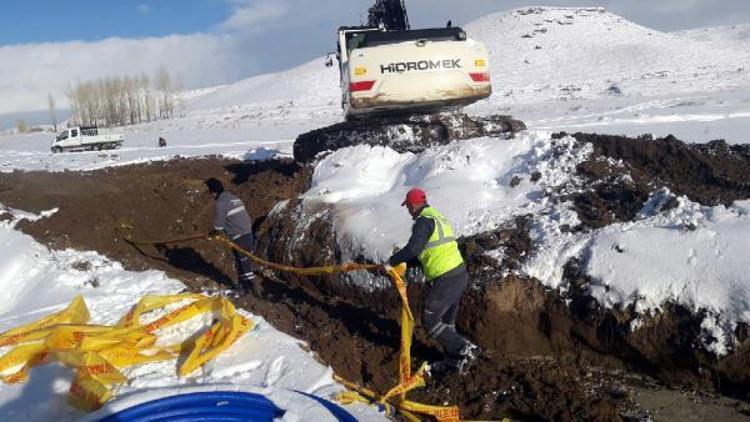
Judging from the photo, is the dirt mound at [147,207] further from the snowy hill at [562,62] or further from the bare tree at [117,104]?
the bare tree at [117,104]

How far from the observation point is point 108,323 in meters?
6.32

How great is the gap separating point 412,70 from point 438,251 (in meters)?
5.71

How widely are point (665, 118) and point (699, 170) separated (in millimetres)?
9628

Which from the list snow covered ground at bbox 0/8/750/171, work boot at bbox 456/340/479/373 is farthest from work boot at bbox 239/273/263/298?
snow covered ground at bbox 0/8/750/171

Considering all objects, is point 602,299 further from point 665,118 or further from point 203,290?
point 665,118

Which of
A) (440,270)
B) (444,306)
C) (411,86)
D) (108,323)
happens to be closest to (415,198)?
(440,270)

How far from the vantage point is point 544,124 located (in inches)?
765

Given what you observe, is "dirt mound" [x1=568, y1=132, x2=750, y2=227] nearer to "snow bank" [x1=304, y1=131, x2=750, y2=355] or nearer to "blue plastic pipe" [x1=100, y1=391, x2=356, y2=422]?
"snow bank" [x1=304, y1=131, x2=750, y2=355]

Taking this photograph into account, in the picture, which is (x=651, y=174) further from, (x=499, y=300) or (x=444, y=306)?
(x=444, y=306)

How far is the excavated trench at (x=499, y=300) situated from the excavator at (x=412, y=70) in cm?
173

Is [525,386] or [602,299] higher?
[602,299]

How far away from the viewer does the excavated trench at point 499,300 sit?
4.95 metres

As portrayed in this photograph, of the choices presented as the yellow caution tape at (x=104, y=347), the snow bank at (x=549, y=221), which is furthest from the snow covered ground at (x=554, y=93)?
the yellow caution tape at (x=104, y=347)

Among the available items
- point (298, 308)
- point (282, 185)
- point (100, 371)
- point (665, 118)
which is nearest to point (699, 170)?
point (298, 308)
